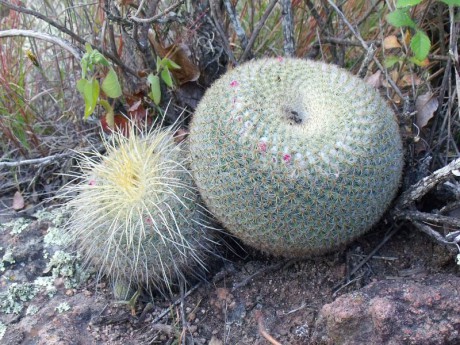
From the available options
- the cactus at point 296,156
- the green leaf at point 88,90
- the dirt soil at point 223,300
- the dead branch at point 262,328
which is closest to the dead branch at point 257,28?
the cactus at point 296,156

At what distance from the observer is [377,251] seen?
2.33 metres

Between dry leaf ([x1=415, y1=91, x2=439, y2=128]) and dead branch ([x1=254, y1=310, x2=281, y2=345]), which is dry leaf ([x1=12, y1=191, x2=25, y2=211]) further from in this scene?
dry leaf ([x1=415, y1=91, x2=439, y2=128])

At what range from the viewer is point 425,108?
8.01 feet

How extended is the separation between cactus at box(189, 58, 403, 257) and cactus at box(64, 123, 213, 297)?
0.13m

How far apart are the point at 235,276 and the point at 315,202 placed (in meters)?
0.63

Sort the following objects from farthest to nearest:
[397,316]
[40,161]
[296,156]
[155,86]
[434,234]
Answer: [40,161]
[155,86]
[434,234]
[296,156]
[397,316]

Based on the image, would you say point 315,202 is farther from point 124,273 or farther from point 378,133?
point 124,273

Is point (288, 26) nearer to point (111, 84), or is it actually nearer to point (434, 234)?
point (111, 84)

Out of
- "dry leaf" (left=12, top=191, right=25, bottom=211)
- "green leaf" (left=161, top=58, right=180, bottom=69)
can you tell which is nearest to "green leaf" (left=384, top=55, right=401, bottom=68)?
"green leaf" (left=161, top=58, right=180, bottom=69)

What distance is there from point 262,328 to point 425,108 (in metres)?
1.18

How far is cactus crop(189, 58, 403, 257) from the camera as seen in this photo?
196 centimetres

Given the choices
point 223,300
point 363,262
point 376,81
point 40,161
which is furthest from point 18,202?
point 376,81

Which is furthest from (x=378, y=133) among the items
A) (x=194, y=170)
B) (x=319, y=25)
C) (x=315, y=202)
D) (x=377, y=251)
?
(x=319, y=25)

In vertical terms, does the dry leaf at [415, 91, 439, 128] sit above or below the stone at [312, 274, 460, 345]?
above
